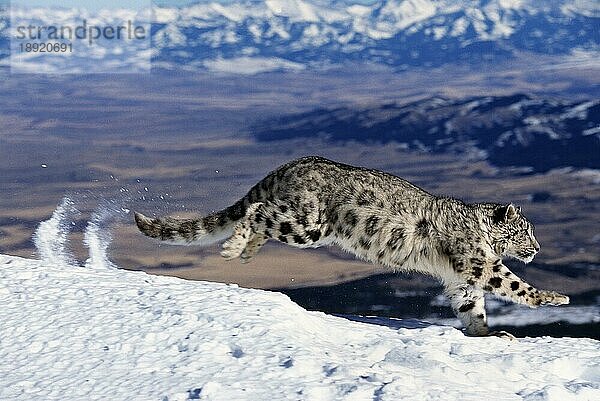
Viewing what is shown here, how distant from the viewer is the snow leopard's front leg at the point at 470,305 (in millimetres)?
10992

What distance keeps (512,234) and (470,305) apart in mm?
1100

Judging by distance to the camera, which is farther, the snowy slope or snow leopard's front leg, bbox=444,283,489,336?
snow leopard's front leg, bbox=444,283,489,336

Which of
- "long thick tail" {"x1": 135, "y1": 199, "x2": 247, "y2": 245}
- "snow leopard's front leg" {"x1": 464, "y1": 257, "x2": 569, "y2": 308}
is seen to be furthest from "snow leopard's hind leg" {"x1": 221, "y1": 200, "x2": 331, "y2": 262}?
"snow leopard's front leg" {"x1": 464, "y1": 257, "x2": 569, "y2": 308}

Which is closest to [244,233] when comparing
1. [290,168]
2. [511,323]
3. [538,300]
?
[290,168]

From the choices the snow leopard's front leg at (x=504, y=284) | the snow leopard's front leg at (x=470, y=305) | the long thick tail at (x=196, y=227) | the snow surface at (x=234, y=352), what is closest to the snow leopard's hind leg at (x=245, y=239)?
the long thick tail at (x=196, y=227)

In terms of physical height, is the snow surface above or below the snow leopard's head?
below

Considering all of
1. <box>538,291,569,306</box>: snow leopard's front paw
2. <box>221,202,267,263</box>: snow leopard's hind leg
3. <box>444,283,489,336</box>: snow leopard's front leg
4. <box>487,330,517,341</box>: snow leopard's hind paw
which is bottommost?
<box>487,330,517,341</box>: snow leopard's hind paw

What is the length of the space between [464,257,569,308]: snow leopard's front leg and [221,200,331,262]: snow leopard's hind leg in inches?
69.1

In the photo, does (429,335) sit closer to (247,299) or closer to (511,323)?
(247,299)

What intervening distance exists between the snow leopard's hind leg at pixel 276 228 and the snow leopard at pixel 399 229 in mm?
12

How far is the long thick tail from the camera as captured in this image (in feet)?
39.4

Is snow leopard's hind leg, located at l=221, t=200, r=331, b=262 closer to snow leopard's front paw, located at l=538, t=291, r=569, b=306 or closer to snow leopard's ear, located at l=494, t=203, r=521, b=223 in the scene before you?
snow leopard's ear, located at l=494, t=203, r=521, b=223

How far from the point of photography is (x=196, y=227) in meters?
12.1

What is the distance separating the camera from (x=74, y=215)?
136 metres
